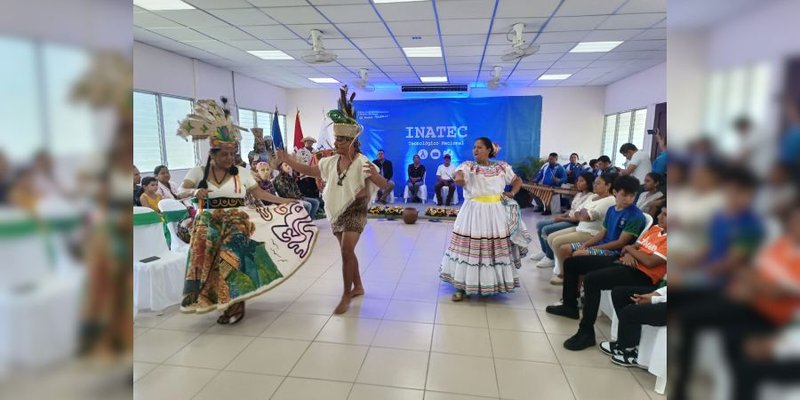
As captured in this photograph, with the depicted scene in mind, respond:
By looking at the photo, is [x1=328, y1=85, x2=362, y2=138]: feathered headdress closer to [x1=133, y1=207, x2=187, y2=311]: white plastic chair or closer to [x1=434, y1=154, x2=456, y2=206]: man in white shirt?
[x1=133, y1=207, x2=187, y2=311]: white plastic chair

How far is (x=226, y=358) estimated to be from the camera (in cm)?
249

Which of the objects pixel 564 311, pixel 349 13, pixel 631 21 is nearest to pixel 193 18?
pixel 349 13

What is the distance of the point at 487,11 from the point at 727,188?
511cm

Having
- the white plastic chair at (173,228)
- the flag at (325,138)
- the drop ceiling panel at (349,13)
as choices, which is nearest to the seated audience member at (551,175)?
the flag at (325,138)

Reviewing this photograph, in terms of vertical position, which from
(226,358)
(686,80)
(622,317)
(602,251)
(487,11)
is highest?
(487,11)

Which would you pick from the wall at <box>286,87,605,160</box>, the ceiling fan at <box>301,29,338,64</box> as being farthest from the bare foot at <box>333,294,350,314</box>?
the wall at <box>286,87,605,160</box>

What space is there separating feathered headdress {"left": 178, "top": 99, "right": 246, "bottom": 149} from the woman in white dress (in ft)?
5.73

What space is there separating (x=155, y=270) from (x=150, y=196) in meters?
0.92

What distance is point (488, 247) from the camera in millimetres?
3352

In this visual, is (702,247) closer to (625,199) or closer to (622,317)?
(622,317)

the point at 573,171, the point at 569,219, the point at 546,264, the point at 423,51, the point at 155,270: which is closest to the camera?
the point at 155,270

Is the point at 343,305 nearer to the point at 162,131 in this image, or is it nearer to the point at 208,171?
the point at 208,171

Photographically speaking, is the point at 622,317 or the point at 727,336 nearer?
the point at 727,336

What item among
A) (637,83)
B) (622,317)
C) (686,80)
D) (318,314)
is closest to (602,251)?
(622,317)
